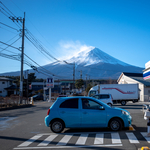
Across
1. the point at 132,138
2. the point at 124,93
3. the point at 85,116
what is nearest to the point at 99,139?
the point at 132,138

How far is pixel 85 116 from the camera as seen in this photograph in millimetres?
8773

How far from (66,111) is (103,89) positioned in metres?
23.0

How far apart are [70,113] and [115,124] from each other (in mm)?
2136

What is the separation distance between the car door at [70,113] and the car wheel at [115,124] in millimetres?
1492

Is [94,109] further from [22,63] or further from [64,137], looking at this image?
[22,63]

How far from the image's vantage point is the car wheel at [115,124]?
8.85 m

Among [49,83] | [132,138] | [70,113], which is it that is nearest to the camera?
[132,138]

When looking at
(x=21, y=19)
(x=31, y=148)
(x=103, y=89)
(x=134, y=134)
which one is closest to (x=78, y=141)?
(x=31, y=148)

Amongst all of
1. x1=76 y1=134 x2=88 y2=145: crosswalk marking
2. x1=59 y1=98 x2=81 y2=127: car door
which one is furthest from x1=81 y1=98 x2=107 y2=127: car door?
x1=76 y1=134 x2=88 y2=145: crosswalk marking

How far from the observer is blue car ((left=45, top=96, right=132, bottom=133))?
8.78m

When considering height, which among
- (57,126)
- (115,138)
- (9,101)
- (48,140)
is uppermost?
(9,101)

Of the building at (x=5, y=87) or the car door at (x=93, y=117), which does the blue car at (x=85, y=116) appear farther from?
the building at (x=5, y=87)

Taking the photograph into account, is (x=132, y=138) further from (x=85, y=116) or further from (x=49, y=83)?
(x=49, y=83)

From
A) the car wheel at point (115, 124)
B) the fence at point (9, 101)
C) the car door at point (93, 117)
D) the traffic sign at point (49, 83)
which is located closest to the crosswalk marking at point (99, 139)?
the car door at point (93, 117)
